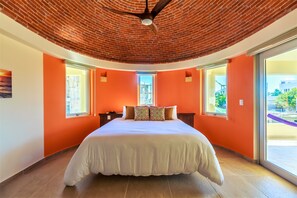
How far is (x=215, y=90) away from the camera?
426 centimetres

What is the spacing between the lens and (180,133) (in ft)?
7.71

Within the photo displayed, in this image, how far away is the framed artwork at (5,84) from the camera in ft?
7.38

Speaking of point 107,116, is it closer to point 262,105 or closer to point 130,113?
point 130,113

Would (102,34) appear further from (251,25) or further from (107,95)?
(251,25)

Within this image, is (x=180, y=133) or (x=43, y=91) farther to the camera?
(x=43, y=91)

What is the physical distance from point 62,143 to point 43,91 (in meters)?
1.25

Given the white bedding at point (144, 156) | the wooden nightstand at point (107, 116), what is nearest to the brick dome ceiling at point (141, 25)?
the wooden nightstand at point (107, 116)

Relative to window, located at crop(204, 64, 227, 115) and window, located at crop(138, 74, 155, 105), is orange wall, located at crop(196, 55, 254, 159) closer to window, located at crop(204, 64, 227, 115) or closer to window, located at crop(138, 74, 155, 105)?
window, located at crop(204, 64, 227, 115)

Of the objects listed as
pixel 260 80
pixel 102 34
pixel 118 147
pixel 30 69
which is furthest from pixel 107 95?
pixel 260 80

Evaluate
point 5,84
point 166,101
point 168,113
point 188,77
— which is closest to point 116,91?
point 166,101

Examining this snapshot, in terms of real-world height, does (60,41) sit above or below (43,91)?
above

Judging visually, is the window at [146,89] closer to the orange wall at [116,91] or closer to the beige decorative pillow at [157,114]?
the orange wall at [116,91]

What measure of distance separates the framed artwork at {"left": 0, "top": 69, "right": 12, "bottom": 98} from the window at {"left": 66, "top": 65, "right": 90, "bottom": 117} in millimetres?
1511

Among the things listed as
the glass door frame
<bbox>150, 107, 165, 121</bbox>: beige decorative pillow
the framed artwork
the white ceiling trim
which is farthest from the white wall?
the glass door frame
